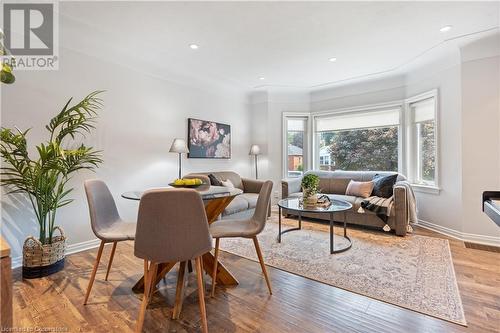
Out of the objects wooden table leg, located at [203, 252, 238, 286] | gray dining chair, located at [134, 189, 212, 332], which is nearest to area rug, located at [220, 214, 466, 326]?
wooden table leg, located at [203, 252, 238, 286]

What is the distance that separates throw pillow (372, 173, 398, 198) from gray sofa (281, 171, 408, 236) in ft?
0.69

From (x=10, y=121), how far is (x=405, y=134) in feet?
18.2

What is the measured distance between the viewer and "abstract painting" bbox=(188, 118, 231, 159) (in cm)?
422

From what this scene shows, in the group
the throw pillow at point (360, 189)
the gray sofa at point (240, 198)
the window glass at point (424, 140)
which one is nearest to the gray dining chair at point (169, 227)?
the gray sofa at point (240, 198)

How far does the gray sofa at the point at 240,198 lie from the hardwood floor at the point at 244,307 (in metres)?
1.27

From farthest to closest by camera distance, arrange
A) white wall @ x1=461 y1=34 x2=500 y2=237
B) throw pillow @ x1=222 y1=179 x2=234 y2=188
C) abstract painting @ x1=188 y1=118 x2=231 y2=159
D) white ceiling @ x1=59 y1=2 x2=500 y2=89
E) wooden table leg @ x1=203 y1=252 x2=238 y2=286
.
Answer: abstract painting @ x1=188 y1=118 x2=231 y2=159 → throw pillow @ x1=222 y1=179 x2=234 y2=188 → white wall @ x1=461 y1=34 x2=500 y2=237 → white ceiling @ x1=59 y1=2 x2=500 y2=89 → wooden table leg @ x1=203 y1=252 x2=238 y2=286

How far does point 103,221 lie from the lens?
2062 mm

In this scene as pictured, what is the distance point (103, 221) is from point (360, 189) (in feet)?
12.1

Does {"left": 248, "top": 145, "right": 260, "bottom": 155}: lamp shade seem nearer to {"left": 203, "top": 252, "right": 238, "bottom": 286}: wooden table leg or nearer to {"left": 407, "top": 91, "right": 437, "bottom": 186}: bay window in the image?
{"left": 407, "top": 91, "right": 437, "bottom": 186}: bay window

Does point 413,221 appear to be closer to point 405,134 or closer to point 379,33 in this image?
point 405,134

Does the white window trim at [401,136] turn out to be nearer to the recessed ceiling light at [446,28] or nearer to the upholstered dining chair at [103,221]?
the recessed ceiling light at [446,28]

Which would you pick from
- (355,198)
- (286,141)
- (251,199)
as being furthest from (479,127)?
(251,199)

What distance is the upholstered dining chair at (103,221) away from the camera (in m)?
1.85

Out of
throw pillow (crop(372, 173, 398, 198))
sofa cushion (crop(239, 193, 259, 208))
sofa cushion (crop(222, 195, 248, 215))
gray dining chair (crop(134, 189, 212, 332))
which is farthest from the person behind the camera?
sofa cushion (crop(239, 193, 259, 208))
